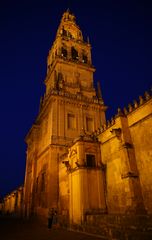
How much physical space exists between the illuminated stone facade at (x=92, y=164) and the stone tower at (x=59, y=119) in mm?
111

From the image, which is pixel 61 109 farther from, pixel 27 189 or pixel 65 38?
pixel 65 38

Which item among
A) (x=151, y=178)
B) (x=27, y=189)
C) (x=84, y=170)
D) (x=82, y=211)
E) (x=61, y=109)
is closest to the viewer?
(x=151, y=178)

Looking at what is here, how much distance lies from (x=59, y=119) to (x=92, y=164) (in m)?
10.4

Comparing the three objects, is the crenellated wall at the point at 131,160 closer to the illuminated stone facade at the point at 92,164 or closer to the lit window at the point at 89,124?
the illuminated stone facade at the point at 92,164

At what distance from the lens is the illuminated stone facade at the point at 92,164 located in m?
14.2

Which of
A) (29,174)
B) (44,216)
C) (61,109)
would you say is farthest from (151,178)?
(29,174)

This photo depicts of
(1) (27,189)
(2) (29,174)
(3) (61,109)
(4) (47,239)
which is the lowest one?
(4) (47,239)

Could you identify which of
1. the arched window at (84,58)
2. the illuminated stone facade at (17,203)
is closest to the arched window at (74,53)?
the arched window at (84,58)

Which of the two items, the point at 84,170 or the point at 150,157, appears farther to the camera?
the point at 84,170

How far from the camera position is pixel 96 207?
16578 millimetres

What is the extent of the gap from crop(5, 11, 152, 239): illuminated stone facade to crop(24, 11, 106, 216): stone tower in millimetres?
111

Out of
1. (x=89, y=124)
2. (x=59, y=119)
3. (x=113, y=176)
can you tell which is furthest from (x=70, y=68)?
(x=113, y=176)

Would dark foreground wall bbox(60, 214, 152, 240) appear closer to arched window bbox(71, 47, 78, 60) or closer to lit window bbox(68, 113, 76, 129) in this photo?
lit window bbox(68, 113, 76, 129)

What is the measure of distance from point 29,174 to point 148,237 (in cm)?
2792
